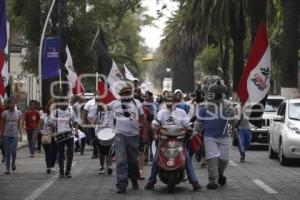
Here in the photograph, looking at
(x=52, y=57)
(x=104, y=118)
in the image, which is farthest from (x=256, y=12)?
(x=104, y=118)

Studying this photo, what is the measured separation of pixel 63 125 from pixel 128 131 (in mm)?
3213

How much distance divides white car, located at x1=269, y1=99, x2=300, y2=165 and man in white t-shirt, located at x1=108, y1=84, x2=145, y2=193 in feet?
19.8

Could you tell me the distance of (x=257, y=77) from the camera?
20.8 m

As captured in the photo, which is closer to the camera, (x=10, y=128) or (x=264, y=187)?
(x=264, y=187)

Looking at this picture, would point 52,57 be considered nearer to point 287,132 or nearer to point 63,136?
point 287,132

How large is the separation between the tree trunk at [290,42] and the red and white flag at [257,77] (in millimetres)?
7201

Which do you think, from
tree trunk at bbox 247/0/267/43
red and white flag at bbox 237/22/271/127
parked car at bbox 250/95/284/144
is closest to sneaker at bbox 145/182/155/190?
red and white flag at bbox 237/22/271/127

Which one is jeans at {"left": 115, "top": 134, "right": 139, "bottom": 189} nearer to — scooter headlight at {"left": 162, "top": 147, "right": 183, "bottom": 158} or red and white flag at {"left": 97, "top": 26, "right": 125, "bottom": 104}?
scooter headlight at {"left": 162, "top": 147, "right": 183, "bottom": 158}

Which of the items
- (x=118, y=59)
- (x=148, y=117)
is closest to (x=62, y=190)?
(x=148, y=117)

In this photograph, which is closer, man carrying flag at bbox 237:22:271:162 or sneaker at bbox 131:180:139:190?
sneaker at bbox 131:180:139:190

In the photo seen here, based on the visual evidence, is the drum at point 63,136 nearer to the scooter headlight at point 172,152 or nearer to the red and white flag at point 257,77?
the scooter headlight at point 172,152

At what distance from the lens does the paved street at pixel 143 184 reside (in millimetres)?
13656

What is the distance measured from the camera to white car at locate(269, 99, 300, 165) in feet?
64.4

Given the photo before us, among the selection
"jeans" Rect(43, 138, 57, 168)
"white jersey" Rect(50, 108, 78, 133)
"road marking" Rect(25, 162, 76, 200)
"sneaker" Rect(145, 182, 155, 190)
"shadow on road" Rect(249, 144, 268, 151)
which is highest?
"white jersey" Rect(50, 108, 78, 133)
